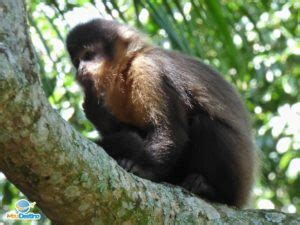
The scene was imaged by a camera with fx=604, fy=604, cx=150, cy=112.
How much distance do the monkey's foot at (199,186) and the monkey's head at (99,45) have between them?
2.97ft

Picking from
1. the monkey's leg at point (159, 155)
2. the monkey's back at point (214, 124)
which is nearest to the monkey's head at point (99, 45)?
the monkey's back at point (214, 124)

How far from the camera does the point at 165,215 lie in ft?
8.02

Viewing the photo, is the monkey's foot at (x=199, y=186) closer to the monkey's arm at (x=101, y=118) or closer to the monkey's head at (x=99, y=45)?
the monkey's arm at (x=101, y=118)

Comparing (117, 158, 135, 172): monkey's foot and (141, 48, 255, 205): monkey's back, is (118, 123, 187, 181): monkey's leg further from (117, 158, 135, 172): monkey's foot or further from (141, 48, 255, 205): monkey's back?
(141, 48, 255, 205): monkey's back

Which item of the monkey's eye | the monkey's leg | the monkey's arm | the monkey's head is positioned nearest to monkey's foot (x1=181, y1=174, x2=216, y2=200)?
the monkey's leg

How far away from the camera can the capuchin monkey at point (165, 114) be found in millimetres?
3201

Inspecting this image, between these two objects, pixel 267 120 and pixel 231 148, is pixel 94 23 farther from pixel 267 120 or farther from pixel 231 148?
pixel 267 120

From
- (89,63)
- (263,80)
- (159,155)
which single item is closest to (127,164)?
(159,155)

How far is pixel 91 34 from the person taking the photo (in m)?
3.96

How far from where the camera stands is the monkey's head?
3.80m

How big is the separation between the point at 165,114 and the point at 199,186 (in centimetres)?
43

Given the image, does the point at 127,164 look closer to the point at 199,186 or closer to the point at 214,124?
the point at 199,186

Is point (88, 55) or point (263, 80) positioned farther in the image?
point (263, 80)

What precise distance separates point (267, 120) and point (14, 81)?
4.44 metres
